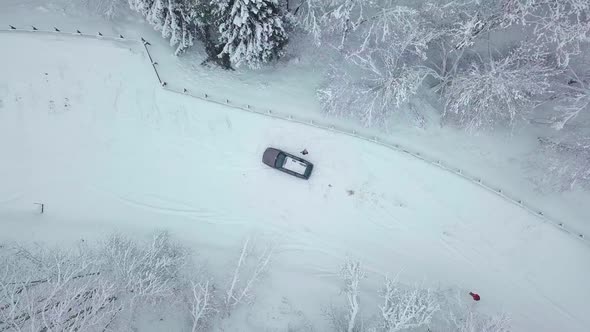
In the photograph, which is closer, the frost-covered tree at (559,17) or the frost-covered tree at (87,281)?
the frost-covered tree at (87,281)

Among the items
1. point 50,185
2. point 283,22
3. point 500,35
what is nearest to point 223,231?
point 50,185

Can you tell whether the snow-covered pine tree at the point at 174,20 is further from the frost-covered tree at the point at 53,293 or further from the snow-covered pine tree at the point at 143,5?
the frost-covered tree at the point at 53,293

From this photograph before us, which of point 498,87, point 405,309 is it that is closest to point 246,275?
point 405,309

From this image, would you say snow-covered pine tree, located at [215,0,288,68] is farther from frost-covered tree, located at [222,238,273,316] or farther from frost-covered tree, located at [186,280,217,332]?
frost-covered tree, located at [186,280,217,332]

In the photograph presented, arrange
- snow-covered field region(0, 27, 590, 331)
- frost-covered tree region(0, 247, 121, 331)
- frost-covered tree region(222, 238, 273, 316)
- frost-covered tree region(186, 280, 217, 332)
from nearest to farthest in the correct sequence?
frost-covered tree region(0, 247, 121, 331) < frost-covered tree region(186, 280, 217, 332) < frost-covered tree region(222, 238, 273, 316) < snow-covered field region(0, 27, 590, 331)

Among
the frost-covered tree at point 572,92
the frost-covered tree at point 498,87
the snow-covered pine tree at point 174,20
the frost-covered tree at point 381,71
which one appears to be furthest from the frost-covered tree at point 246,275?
the frost-covered tree at point 572,92

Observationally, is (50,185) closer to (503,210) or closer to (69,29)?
(69,29)

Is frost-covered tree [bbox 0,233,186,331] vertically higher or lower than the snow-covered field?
lower

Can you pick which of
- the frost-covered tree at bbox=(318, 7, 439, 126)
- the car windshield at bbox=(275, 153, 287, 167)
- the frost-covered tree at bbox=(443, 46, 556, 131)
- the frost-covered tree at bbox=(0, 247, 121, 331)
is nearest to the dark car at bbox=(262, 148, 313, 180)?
the car windshield at bbox=(275, 153, 287, 167)
